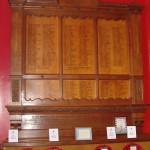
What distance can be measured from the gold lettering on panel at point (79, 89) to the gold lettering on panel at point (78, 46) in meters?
0.14

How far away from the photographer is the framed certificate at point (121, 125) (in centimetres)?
387

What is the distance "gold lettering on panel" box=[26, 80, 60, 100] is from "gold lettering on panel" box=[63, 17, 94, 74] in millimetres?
257

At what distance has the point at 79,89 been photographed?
12.7 feet

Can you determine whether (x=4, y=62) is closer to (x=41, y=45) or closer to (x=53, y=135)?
(x=41, y=45)

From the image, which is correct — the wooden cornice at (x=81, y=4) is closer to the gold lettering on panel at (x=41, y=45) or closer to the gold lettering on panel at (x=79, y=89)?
the gold lettering on panel at (x=41, y=45)

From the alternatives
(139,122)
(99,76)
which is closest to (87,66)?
(99,76)

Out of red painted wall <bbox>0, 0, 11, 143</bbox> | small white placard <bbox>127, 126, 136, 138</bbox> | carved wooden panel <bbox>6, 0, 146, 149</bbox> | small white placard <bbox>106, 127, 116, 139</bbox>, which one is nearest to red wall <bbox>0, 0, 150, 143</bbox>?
red painted wall <bbox>0, 0, 11, 143</bbox>

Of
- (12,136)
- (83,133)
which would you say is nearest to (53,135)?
(83,133)

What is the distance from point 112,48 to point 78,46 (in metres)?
0.48

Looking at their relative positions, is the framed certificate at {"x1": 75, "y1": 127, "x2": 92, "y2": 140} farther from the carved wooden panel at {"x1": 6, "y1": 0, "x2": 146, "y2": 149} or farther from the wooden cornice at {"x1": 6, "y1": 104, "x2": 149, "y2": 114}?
the wooden cornice at {"x1": 6, "y1": 104, "x2": 149, "y2": 114}

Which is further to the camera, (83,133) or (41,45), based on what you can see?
(41,45)

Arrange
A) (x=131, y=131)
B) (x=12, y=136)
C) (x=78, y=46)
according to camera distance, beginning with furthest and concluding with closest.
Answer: (x=78, y=46)
(x=131, y=131)
(x=12, y=136)

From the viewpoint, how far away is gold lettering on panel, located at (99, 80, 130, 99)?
3.92m

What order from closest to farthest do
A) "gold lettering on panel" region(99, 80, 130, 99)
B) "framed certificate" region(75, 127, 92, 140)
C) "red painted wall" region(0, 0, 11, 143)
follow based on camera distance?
"framed certificate" region(75, 127, 92, 140)
"red painted wall" region(0, 0, 11, 143)
"gold lettering on panel" region(99, 80, 130, 99)
